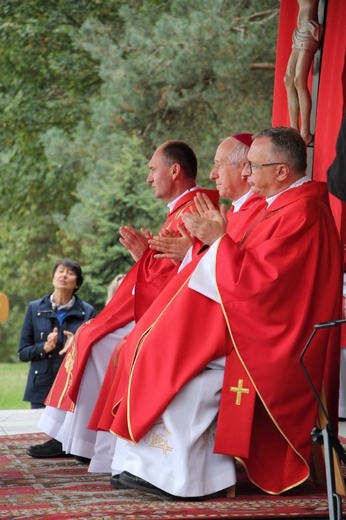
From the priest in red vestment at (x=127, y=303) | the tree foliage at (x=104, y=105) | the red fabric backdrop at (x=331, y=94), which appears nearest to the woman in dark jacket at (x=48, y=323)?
the priest in red vestment at (x=127, y=303)

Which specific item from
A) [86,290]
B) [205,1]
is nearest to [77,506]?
[86,290]

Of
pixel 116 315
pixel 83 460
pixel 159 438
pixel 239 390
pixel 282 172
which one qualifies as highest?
pixel 282 172

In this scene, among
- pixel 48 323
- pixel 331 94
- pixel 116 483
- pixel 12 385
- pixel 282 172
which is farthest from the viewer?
pixel 12 385

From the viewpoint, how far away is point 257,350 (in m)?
4.08

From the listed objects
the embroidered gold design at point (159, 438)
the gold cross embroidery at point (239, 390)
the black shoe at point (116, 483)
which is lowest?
the black shoe at point (116, 483)

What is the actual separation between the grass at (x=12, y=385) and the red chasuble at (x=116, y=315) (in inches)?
320

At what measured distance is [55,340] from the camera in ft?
21.2

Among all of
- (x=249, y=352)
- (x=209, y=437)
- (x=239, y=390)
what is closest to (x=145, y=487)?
(x=209, y=437)

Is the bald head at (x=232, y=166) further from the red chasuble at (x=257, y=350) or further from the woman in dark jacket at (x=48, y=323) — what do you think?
the woman in dark jacket at (x=48, y=323)

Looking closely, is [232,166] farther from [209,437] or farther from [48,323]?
[48,323]

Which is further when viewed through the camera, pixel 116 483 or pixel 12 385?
pixel 12 385

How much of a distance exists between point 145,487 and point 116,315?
1.12m

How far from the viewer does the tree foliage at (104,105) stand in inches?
598

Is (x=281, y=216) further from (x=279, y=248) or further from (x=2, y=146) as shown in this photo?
(x=2, y=146)
